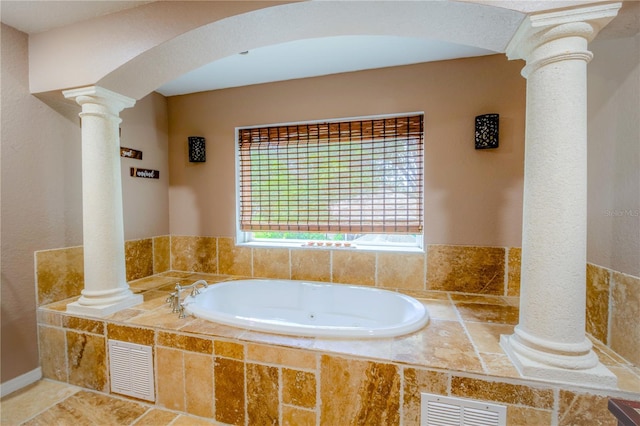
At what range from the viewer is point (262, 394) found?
136cm

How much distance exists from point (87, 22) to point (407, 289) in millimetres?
2889

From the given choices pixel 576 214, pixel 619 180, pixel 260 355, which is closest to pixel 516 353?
pixel 576 214

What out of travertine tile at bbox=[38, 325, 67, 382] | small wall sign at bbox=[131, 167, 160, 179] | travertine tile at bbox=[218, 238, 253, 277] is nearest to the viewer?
travertine tile at bbox=[38, 325, 67, 382]

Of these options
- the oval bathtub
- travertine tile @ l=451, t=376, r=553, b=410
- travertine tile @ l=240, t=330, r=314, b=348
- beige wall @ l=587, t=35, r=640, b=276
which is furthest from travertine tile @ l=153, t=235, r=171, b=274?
beige wall @ l=587, t=35, r=640, b=276

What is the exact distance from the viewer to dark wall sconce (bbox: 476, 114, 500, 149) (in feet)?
6.44

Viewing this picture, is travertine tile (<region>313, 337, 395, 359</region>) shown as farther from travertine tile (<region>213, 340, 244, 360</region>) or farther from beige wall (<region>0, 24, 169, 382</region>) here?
beige wall (<region>0, 24, 169, 382</region>)

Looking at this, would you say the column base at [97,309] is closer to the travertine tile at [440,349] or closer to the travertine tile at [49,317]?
the travertine tile at [49,317]

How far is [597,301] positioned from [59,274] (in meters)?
3.44

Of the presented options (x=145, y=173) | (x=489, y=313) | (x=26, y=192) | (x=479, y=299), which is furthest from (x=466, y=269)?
(x=26, y=192)

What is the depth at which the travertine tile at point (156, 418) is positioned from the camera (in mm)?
1449

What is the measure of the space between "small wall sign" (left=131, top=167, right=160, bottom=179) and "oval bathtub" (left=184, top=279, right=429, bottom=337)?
4.26 feet

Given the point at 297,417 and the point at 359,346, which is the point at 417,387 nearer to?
the point at 359,346

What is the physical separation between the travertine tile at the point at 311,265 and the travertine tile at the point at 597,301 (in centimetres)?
168

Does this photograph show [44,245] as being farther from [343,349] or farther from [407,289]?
[407,289]
